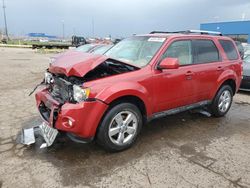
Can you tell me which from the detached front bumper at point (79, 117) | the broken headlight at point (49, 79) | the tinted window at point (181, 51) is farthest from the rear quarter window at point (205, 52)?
the broken headlight at point (49, 79)

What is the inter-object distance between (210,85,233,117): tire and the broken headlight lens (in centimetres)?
327

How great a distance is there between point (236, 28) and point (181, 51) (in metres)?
46.1

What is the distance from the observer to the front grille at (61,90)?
11.9 feet

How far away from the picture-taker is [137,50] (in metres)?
4.62

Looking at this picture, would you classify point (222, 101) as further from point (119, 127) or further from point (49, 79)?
point (49, 79)

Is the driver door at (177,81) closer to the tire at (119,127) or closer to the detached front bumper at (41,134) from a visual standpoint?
the tire at (119,127)

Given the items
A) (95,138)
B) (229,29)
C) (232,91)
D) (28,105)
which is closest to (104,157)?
(95,138)

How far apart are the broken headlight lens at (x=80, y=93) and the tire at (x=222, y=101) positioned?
3.27 metres

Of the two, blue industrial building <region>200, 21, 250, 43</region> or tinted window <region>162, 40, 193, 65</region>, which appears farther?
blue industrial building <region>200, 21, 250, 43</region>

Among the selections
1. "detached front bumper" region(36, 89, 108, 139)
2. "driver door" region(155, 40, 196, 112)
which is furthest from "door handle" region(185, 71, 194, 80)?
"detached front bumper" region(36, 89, 108, 139)

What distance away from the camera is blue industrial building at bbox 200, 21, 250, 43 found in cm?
4288

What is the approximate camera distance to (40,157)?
3.73 metres

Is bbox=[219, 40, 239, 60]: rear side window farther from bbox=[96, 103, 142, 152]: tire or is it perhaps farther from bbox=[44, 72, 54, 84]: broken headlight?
bbox=[44, 72, 54, 84]: broken headlight

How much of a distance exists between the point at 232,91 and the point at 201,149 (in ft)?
8.12
